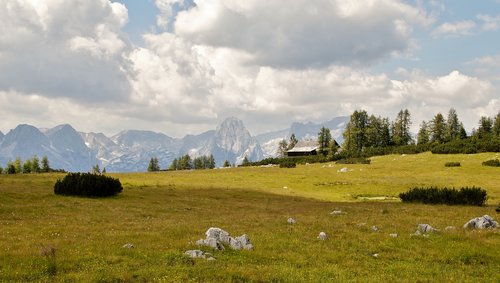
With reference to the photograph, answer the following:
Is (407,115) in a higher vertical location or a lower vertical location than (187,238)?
higher

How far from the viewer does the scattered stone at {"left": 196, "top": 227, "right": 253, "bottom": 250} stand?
19062 mm

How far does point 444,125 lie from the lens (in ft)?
543

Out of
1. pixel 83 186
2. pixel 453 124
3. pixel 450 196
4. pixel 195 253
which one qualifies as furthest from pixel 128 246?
pixel 453 124

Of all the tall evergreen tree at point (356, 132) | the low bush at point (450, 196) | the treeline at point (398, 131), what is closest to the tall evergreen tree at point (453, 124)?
the treeline at point (398, 131)

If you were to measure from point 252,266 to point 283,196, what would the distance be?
3717 cm

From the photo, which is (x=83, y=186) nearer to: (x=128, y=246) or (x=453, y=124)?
(x=128, y=246)

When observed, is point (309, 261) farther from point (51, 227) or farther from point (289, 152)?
point (289, 152)

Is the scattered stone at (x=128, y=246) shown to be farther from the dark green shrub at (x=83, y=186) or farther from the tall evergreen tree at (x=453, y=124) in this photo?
the tall evergreen tree at (x=453, y=124)

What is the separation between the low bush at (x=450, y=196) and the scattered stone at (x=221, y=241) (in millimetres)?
30192

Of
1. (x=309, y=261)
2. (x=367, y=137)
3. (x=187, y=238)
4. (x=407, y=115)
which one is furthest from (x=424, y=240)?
(x=407, y=115)

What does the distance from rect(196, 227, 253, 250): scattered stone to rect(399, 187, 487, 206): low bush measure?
1189 inches

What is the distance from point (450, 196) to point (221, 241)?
3159 cm

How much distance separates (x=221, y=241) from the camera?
1966 centimetres

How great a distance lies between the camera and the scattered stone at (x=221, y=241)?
62.5 feet
